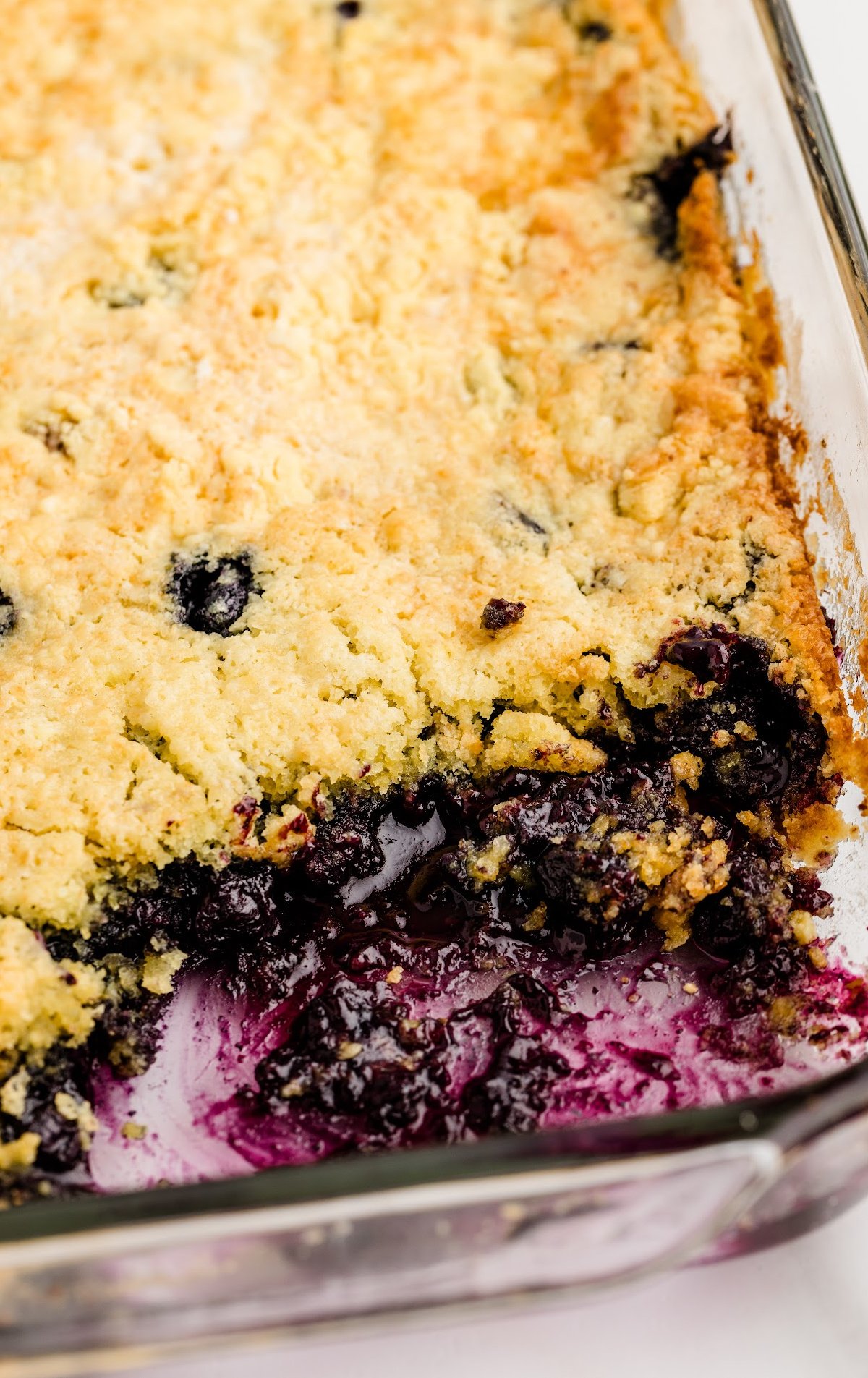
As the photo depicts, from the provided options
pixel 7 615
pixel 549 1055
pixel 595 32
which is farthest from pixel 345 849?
pixel 595 32

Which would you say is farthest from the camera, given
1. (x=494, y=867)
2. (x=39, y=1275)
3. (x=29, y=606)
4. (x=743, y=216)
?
(x=743, y=216)

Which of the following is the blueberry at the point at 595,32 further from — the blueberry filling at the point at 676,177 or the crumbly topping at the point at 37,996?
the crumbly topping at the point at 37,996

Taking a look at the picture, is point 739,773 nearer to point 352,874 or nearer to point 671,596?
point 671,596

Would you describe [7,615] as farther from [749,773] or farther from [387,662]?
[749,773]

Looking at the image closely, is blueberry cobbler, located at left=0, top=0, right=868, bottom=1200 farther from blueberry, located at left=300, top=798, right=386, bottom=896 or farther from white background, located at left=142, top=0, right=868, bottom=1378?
white background, located at left=142, top=0, right=868, bottom=1378

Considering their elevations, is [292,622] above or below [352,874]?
above

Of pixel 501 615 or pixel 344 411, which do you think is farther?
pixel 344 411

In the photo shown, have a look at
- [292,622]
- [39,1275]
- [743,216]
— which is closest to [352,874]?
[292,622]
